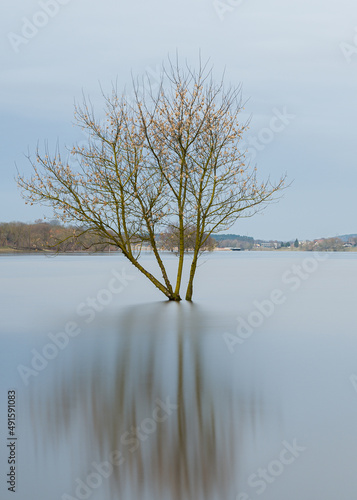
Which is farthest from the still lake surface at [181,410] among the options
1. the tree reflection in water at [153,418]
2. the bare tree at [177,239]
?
the bare tree at [177,239]

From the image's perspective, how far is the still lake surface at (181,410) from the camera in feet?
17.4

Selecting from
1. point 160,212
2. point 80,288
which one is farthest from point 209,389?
point 80,288

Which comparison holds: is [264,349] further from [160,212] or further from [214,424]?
[160,212]

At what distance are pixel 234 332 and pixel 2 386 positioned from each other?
801 centimetres

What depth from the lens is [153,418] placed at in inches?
283

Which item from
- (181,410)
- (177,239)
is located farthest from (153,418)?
(177,239)

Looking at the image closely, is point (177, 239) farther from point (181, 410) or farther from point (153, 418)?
point (153, 418)

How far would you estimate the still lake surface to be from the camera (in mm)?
5289

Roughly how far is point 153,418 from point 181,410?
1.67ft

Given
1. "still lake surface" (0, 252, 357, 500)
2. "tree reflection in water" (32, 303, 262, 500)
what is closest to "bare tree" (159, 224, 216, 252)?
"still lake surface" (0, 252, 357, 500)

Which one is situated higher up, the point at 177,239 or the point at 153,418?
the point at 177,239

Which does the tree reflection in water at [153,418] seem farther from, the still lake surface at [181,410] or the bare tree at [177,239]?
the bare tree at [177,239]

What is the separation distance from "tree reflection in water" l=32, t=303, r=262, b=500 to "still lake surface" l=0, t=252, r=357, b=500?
0.02 metres

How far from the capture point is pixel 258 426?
6898mm
